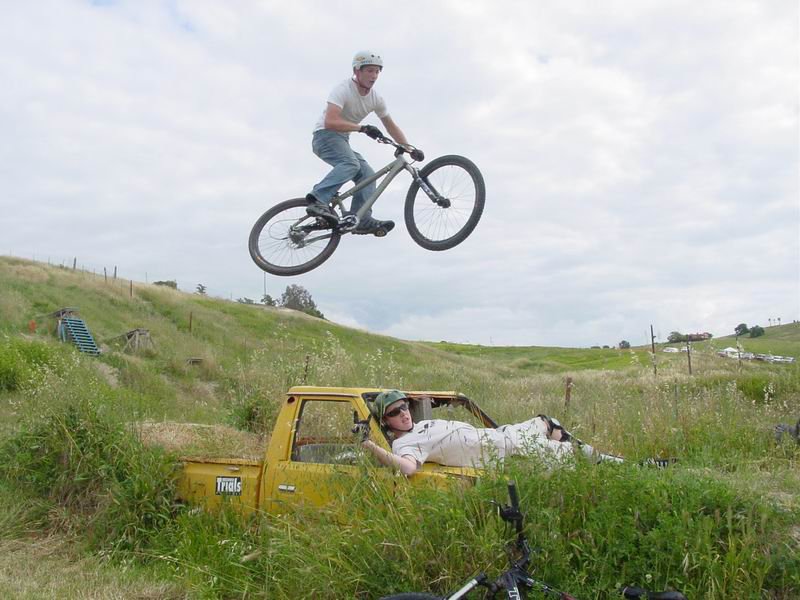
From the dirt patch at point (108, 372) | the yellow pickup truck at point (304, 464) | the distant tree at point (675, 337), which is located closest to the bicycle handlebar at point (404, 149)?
the yellow pickup truck at point (304, 464)

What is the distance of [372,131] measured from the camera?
6.69 meters

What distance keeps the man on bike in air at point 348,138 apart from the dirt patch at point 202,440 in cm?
239

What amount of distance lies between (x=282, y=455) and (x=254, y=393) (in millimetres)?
4182

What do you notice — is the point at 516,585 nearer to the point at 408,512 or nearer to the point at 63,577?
the point at 408,512

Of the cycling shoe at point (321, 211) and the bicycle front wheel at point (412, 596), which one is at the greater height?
the cycling shoe at point (321, 211)

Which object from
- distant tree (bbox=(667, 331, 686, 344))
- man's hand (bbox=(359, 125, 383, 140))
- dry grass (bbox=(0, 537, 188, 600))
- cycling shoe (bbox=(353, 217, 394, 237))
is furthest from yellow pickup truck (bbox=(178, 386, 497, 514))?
distant tree (bbox=(667, 331, 686, 344))

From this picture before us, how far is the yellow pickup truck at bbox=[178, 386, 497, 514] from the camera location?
19.0 feet

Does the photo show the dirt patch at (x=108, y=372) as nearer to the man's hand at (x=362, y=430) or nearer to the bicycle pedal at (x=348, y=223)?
the bicycle pedal at (x=348, y=223)

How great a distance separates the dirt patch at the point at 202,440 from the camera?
7732mm

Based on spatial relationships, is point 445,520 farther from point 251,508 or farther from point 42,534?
point 42,534

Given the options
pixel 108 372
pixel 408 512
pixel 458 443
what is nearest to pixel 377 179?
pixel 458 443

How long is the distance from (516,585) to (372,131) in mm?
3959

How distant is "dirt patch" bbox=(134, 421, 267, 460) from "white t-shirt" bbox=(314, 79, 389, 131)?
3.17m

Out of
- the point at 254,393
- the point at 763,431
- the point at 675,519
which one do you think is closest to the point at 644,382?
the point at 763,431
